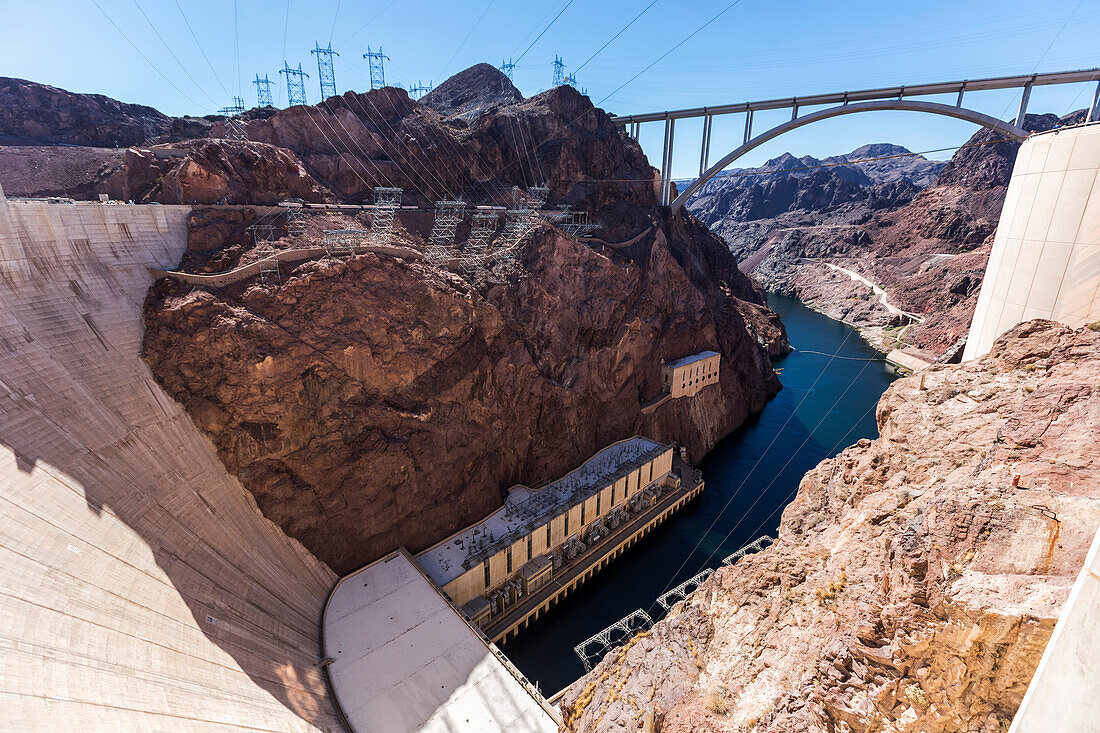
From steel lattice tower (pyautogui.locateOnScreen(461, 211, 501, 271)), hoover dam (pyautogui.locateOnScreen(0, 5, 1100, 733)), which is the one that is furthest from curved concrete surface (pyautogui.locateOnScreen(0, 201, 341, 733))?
steel lattice tower (pyautogui.locateOnScreen(461, 211, 501, 271))

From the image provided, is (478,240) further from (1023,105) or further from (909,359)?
(909,359)

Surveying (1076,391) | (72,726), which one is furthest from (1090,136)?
(72,726)

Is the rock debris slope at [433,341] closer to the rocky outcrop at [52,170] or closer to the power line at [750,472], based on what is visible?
the power line at [750,472]

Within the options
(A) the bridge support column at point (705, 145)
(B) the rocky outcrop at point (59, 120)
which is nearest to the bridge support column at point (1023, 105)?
(A) the bridge support column at point (705, 145)

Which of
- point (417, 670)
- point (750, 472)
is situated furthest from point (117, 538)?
point (750, 472)

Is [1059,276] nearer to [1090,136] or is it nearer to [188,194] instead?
[1090,136]

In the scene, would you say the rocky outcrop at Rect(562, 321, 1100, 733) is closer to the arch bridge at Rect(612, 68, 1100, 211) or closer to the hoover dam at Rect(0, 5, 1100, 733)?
the hoover dam at Rect(0, 5, 1100, 733)
